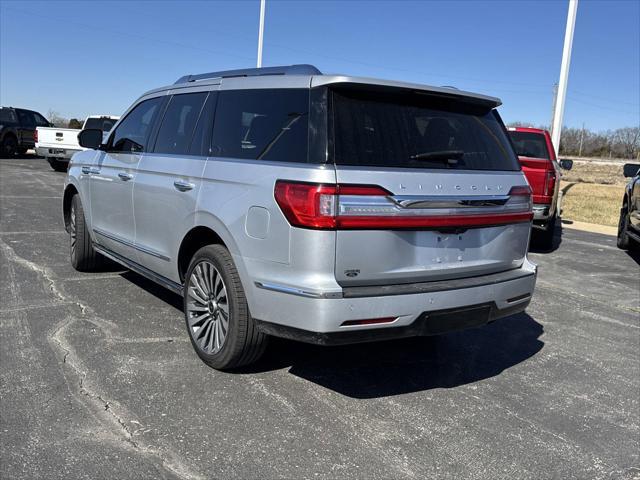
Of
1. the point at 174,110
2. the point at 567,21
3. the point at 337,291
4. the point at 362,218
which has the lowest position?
the point at 337,291

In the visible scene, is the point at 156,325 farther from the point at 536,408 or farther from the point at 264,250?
the point at 536,408

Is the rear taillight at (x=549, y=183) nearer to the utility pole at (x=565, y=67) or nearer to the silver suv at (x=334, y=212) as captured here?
the silver suv at (x=334, y=212)

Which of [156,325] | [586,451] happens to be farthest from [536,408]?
[156,325]

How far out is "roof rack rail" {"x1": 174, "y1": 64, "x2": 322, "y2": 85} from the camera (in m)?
3.65

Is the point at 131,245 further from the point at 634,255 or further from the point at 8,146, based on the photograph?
the point at 8,146

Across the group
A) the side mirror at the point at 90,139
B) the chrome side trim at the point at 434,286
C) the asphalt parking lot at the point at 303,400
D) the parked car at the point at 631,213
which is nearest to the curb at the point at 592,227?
the parked car at the point at 631,213


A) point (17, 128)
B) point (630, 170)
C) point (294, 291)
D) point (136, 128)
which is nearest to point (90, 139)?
point (136, 128)

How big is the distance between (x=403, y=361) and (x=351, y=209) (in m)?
1.75

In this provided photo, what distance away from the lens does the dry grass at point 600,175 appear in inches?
1294

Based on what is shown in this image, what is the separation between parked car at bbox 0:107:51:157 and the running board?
2084cm

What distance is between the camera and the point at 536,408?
3.77 m

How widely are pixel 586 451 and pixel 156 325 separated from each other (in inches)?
130

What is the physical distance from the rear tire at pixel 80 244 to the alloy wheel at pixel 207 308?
257 cm

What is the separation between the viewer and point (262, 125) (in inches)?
147
